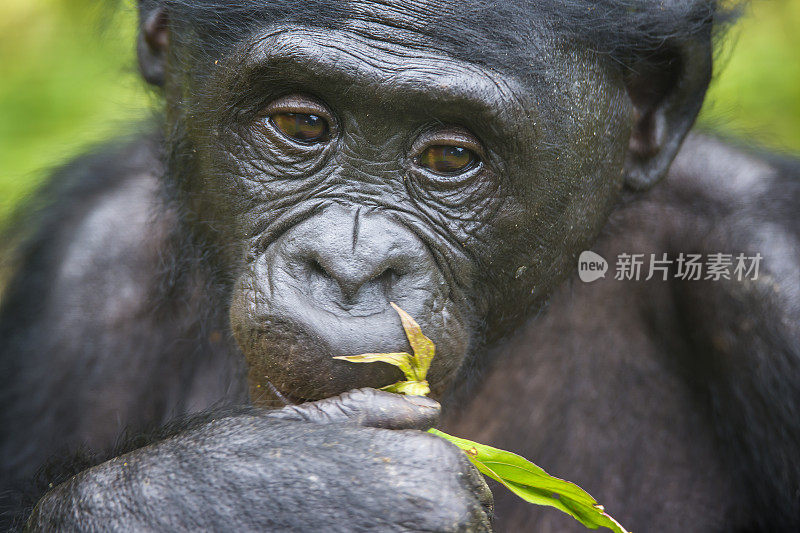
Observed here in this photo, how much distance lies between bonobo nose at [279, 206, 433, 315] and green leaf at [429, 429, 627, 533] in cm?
52

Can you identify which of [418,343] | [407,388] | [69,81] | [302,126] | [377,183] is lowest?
[407,388]

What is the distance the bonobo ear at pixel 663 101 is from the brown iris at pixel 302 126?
1.36 metres

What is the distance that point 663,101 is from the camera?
12.6ft

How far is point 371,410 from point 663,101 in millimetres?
2092

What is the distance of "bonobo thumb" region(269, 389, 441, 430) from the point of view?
8.47ft

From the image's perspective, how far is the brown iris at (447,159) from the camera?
128 inches

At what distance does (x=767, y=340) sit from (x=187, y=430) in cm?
261

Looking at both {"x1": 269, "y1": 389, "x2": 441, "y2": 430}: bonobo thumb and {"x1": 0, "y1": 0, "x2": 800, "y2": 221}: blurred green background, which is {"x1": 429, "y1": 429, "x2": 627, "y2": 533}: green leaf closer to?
{"x1": 269, "y1": 389, "x2": 441, "y2": 430}: bonobo thumb

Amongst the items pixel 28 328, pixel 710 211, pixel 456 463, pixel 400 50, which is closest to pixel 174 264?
pixel 28 328

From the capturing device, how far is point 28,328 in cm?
419

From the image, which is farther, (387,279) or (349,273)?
(387,279)

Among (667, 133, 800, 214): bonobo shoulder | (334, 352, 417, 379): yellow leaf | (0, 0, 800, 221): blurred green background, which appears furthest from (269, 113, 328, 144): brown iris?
(0, 0, 800, 221): blurred green background
